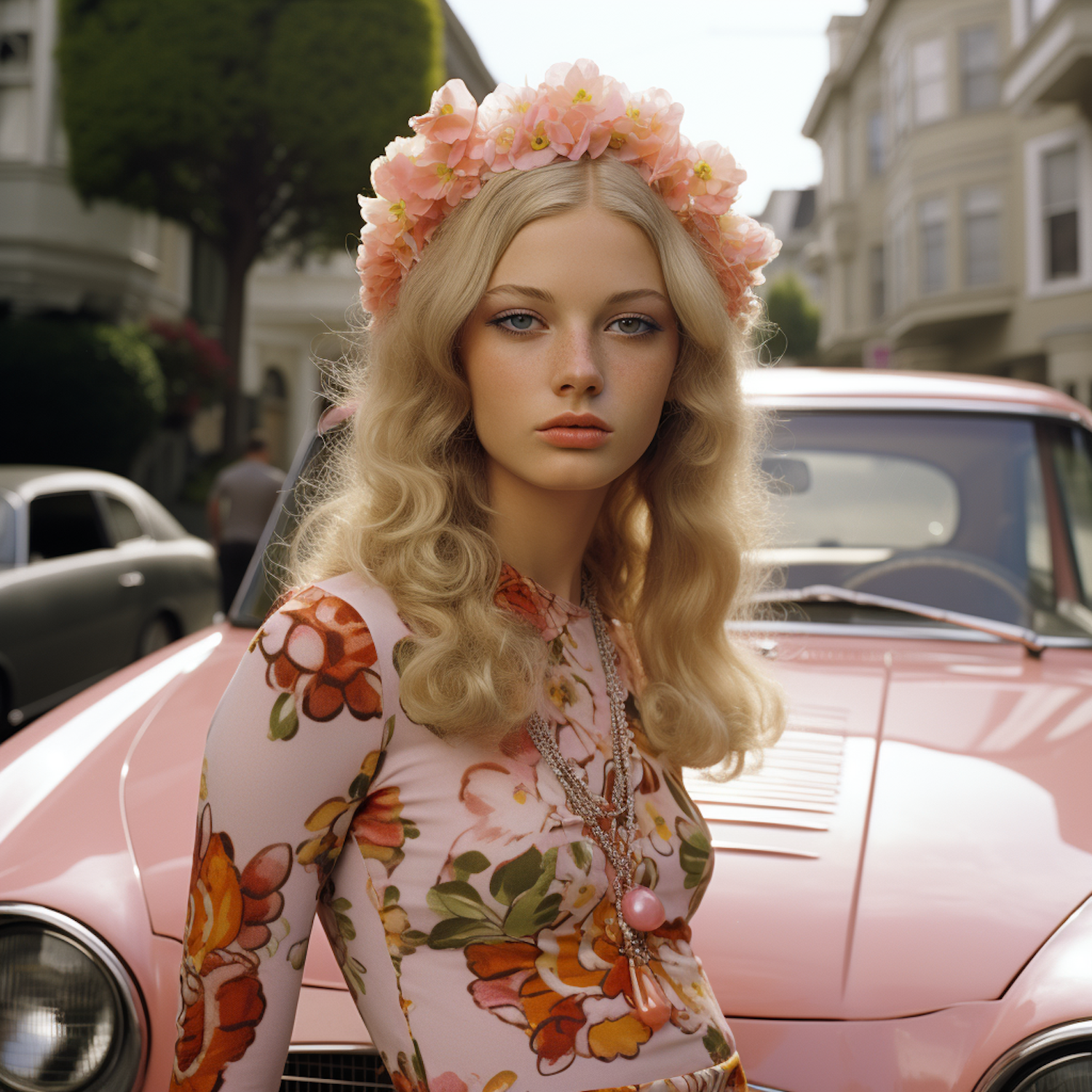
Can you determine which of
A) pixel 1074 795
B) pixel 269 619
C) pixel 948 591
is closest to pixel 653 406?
pixel 269 619

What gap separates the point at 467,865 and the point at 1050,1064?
71 centimetres

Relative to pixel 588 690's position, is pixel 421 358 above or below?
above

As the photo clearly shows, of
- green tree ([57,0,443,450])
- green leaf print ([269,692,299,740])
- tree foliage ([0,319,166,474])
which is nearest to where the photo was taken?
green leaf print ([269,692,299,740])

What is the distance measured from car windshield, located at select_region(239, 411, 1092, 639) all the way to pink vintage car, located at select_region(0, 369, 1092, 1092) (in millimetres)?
14

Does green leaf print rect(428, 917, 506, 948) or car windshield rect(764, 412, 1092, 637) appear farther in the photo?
car windshield rect(764, 412, 1092, 637)

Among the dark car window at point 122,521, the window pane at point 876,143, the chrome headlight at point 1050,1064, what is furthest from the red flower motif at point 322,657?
the window pane at point 876,143

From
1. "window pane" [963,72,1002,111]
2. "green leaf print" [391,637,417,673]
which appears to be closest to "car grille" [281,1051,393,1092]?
"green leaf print" [391,637,417,673]

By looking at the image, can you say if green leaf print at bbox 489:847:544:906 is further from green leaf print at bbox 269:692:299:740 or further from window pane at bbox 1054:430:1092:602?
window pane at bbox 1054:430:1092:602

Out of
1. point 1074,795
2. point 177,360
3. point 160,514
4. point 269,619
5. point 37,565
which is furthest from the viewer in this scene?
point 177,360

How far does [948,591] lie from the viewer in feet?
9.07

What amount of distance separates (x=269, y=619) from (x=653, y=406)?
49 centimetres

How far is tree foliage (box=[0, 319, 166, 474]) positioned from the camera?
51.0 feet

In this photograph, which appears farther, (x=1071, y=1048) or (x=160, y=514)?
(x=160, y=514)

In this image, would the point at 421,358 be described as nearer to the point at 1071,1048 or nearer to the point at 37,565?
the point at 1071,1048
